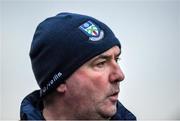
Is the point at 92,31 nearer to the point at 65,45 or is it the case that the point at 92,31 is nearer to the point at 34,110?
the point at 65,45

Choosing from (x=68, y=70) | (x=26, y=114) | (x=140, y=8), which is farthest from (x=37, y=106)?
(x=140, y=8)

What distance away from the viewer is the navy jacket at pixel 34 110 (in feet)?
3.81

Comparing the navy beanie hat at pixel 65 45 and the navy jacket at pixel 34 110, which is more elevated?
the navy beanie hat at pixel 65 45

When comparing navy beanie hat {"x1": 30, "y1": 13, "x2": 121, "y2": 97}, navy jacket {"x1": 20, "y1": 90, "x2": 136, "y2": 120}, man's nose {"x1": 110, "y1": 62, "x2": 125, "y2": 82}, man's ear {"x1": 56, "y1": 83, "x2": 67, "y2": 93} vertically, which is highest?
navy beanie hat {"x1": 30, "y1": 13, "x2": 121, "y2": 97}

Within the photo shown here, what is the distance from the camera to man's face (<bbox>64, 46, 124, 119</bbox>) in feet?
3.71

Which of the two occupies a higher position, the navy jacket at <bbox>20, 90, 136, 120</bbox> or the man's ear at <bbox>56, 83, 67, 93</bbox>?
the man's ear at <bbox>56, 83, 67, 93</bbox>

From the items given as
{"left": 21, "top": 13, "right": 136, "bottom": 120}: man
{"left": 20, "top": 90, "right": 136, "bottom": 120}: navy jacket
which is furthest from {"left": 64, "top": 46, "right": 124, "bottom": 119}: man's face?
{"left": 20, "top": 90, "right": 136, "bottom": 120}: navy jacket

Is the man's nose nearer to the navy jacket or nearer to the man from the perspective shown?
the man

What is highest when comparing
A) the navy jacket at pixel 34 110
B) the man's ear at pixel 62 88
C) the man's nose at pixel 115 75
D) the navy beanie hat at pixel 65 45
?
the navy beanie hat at pixel 65 45

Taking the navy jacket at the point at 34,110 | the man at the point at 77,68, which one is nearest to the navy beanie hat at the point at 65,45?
the man at the point at 77,68

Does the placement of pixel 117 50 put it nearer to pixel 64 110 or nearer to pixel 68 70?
pixel 68 70

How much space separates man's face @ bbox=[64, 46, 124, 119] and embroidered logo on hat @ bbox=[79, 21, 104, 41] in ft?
0.25

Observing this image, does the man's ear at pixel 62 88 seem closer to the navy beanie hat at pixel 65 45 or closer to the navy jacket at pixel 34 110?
the navy beanie hat at pixel 65 45

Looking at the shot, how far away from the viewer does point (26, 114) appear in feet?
3.79
